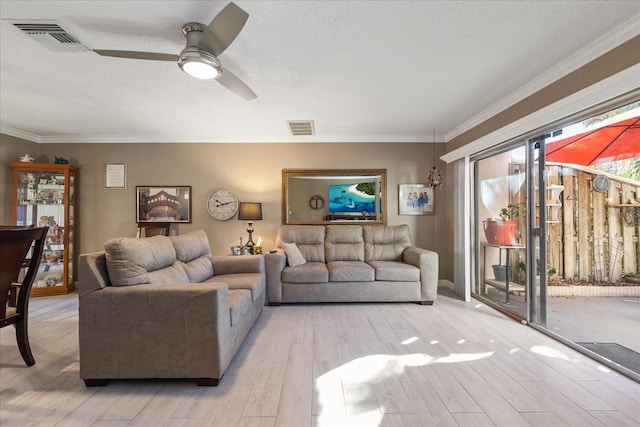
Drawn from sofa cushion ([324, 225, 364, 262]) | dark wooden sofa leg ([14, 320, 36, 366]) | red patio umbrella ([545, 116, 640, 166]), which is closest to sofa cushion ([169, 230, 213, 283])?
dark wooden sofa leg ([14, 320, 36, 366])

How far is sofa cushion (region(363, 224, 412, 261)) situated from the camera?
422cm

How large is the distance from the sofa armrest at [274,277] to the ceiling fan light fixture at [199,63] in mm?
2239

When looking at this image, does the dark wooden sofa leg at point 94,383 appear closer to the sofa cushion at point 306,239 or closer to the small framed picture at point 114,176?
the sofa cushion at point 306,239

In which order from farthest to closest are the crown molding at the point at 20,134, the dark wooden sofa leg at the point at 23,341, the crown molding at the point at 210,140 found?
the crown molding at the point at 210,140
the crown molding at the point at 20,134
the dark wooden sofa leg at the point at 23,341

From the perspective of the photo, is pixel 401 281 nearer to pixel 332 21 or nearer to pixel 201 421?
pixel 201 421

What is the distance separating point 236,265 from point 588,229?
407cm

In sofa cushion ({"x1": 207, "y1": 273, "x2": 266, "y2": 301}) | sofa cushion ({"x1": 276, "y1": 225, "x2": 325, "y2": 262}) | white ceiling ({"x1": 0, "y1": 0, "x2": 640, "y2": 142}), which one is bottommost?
sofa cushion ({"x1": 207, "y1": 273, "x2": 266, "y2": 301})

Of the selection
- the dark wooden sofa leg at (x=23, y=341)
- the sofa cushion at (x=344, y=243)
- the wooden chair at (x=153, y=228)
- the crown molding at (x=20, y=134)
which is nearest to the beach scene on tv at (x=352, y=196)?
the sofa cushion at (x=344, y=243)

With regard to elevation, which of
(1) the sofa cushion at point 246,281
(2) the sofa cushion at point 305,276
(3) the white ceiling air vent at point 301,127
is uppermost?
(3) the white ceiling air vent at point 301,127

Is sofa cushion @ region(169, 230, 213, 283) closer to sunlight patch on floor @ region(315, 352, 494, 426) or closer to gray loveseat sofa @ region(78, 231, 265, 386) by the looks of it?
gray loveseat sofa @ region(78, 231, 265, 386)

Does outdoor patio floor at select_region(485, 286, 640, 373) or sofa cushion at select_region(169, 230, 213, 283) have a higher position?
sofa cushion at select_region(169, 230, 213, 283)

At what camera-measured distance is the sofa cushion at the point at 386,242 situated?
4.22 meters

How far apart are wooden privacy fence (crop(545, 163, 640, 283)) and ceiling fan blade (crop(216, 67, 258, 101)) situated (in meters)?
3.11

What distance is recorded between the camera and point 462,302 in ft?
12.4
